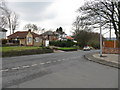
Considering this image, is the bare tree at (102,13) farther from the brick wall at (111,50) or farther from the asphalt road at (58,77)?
the asphalt road at (58,77)

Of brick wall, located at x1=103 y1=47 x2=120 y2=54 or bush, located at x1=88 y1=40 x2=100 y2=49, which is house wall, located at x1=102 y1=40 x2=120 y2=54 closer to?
brick wall, located at x1=103 y1=47 x2=120 y2=54

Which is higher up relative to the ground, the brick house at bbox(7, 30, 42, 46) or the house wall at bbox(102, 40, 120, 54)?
the brick house at bbox(7, 30, 42, 46)

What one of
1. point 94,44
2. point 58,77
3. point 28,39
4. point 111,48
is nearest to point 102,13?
point 111,48

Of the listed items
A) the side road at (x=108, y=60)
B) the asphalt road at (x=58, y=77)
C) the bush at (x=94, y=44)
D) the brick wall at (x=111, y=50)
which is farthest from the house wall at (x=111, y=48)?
the bush at (x=94, y=44)

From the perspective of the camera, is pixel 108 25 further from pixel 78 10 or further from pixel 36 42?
pixel 36 42

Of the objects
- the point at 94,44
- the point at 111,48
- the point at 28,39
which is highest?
the point at 28,39

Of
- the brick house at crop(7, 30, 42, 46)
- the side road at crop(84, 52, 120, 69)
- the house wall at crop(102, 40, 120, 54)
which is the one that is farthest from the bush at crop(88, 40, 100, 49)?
the side road at crop(84, 52, 120, 69)

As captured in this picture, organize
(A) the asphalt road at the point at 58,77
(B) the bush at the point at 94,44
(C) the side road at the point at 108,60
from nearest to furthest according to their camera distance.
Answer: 1. (A) the asphalt road at the point at 58,77
2. (C) the side road at the point at 108,60
3. (B) the bush at the point at 94,44

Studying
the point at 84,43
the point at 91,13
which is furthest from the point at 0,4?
the point at 84,43

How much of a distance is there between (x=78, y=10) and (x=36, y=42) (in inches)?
882

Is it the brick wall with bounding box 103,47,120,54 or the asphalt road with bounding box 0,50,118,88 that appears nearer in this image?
the asphalt road with bounding box 0,50,118,88

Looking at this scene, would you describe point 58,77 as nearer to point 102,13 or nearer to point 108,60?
point 108,60

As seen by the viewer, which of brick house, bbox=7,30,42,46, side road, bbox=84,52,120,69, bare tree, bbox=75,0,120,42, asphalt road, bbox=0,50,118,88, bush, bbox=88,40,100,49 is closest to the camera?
asphalt road, bbox=0,50,118,88

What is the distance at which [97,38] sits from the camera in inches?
1941
